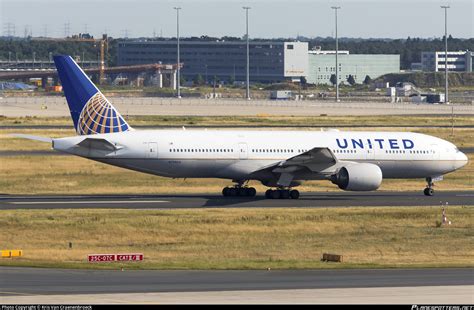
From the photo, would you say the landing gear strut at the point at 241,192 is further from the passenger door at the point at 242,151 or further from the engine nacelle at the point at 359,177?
the engine nacelle at the point at 359,177

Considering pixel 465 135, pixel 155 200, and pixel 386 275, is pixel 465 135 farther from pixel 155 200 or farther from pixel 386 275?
pixel 386 275

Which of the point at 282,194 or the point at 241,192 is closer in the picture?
the point at 282,194

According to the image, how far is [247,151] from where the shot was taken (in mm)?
59031

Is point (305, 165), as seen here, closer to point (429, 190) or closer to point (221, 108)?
Result: point (429, 190)

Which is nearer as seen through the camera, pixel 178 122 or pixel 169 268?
pixel 169 268

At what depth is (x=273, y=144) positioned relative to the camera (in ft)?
197

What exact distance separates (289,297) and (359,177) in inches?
1071

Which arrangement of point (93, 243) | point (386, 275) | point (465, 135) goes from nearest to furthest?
point (386, 275), point (93, 243), point (465, 135)

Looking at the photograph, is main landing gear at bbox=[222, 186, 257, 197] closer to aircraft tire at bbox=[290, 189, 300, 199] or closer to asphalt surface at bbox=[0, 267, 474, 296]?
aircraft tire at bbox=[290, 189, 300, 199]

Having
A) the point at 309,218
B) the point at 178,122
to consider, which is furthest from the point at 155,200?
the point at 178,122

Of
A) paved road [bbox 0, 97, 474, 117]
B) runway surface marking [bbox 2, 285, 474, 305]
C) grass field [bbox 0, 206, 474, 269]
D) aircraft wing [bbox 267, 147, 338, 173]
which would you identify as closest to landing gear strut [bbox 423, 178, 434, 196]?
aircraft wing [bbox 267, 147, 338, 173]

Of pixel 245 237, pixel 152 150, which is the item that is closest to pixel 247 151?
pixel 152 150

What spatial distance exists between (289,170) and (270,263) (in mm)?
18828

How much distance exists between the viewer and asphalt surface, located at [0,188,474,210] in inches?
2188
